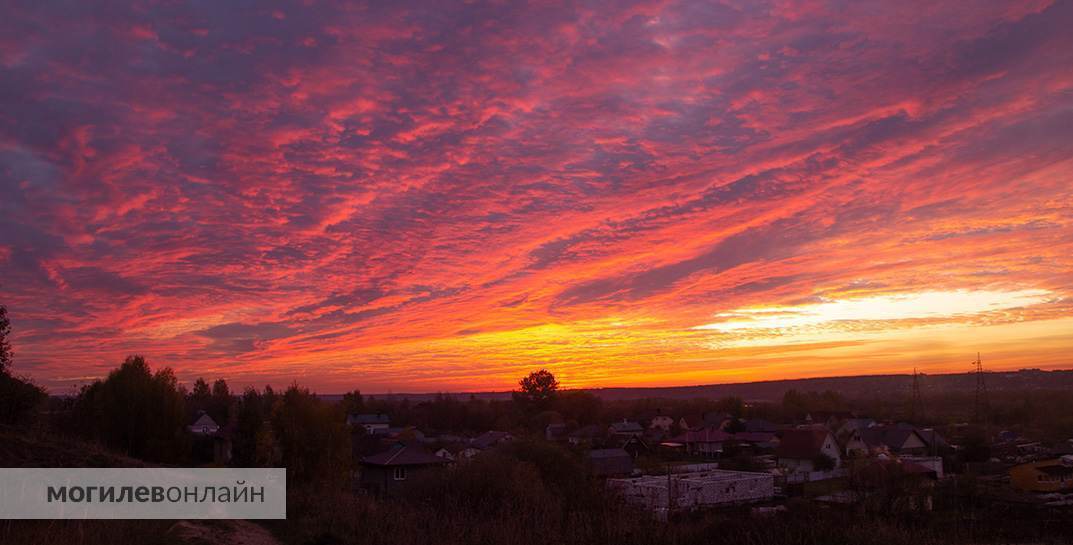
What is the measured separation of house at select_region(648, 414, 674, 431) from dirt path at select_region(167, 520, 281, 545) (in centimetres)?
7566

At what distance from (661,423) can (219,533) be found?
80150mm

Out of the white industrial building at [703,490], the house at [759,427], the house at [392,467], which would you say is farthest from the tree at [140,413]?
the house at [759,427]

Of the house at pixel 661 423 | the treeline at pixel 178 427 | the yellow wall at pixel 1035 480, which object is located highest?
the treeline at pixel 178 427

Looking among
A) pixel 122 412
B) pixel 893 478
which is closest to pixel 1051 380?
pixel 893 478

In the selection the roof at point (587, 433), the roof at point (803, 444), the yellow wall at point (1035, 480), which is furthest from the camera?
the roof at point (587, 433)

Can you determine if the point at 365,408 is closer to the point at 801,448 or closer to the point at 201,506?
the point at 801,448

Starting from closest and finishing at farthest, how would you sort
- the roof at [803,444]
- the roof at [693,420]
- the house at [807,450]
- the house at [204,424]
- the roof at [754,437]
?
the house at [807,450]
the roof at [803,444]
the house at [204,424]
the roof at [754,437]
the roof at [693,420]

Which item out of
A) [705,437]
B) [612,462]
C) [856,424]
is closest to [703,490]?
[612,462]

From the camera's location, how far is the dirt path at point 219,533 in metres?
11.6

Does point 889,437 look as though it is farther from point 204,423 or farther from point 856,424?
point 204,423

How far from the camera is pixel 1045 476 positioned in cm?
3534

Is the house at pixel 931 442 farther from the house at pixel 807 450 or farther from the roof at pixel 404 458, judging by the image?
the roof at pixel 404 458

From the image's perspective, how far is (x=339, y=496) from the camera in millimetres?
18109

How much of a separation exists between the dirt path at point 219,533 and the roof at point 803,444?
1669 inches
